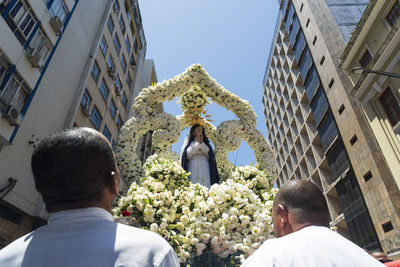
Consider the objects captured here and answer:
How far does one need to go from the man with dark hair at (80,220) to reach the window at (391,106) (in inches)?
662

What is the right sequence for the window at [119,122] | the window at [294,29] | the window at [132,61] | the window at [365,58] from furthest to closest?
the window at [294,29]
the window at [132,61]
the window at [119,122]
the window at [365,58]

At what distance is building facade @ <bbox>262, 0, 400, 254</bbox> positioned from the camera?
653 inches

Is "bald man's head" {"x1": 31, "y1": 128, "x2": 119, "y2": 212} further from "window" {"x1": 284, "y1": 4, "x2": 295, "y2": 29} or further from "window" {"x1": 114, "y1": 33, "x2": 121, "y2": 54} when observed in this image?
"window" {"x1": 284, "y1": 4, "x2": 295, "y2": 29}

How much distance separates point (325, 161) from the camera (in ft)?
83.4

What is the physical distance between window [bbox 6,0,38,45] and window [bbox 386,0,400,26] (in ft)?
60.7

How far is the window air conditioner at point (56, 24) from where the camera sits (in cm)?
→ 1416

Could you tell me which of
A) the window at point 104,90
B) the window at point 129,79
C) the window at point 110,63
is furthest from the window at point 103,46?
the window at point 129,79

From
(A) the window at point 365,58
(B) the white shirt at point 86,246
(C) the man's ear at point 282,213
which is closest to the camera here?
(B) the white shirt at point 86,246

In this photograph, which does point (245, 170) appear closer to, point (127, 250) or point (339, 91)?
point (127, 250)

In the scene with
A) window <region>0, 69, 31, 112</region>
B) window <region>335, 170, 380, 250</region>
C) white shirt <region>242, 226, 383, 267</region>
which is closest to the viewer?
white shirt <region>242, 226, 383, 267</region>

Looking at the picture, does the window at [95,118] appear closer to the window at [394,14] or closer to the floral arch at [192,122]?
the floral arch at [192,122]

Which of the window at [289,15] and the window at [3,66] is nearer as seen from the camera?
the window at [3,66]

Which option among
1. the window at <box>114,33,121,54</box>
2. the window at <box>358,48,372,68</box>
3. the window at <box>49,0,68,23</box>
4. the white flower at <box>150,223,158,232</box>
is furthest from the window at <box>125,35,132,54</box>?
the white flower at <box>150,223,158,232</box>

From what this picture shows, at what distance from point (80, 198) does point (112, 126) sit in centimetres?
2245
